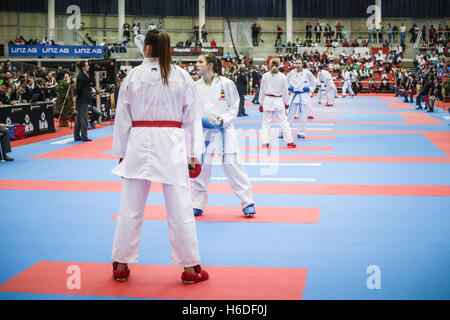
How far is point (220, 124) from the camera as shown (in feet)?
21.2

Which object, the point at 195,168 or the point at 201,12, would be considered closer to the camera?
the point at 195,168

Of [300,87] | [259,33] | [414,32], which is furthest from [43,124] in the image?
[414,32]

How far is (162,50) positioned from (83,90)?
948cm

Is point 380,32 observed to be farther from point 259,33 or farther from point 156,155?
point 156,155

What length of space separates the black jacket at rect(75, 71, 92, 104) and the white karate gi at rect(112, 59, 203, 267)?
9326mm

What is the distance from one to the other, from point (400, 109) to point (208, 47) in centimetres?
2021

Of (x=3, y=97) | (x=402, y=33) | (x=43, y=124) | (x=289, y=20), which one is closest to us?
(x=3, y=97)

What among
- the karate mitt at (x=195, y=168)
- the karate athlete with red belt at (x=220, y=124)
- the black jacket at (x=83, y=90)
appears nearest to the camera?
the karate mitt at (x=195, y=168)

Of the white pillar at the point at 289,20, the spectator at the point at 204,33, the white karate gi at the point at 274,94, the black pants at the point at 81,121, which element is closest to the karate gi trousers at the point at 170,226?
the white karate gi at the point at 274,94

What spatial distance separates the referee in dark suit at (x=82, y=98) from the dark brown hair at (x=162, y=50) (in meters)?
9.39

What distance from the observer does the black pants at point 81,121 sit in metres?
13.5

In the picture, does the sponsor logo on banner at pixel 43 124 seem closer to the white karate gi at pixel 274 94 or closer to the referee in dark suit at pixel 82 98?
the referee in dark suit at pixel 82 98

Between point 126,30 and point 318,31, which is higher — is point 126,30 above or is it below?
below

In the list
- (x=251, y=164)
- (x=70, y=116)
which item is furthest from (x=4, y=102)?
(x=251, y=164)
